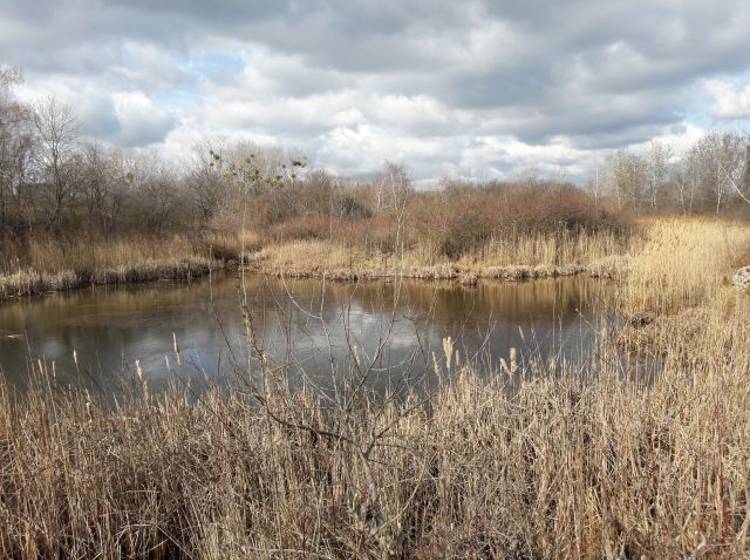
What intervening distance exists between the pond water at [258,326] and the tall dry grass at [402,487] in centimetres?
200

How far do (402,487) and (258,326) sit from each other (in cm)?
417

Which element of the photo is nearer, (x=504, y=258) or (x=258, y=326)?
(x=258, y=326)

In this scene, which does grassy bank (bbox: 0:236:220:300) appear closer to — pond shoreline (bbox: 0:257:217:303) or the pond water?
pond shoreline (bbox: 0:257:217:303)

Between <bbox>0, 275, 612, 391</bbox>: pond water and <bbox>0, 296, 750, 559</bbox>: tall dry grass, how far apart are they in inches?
78.6

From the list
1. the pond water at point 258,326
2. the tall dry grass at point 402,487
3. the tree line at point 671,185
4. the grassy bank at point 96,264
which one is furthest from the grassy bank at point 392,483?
the tree line at point 671,185

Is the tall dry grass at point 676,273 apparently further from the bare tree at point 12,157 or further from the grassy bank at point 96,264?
the bare tree at point 12,157

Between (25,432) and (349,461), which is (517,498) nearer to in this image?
(349,461)

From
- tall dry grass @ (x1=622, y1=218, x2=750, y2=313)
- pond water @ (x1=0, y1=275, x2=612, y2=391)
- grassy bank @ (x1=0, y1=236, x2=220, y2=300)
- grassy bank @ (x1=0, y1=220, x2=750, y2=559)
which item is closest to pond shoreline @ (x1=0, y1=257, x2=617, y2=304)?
grassy bank @ (x1=0, y1=236, x2=220, y2=300)

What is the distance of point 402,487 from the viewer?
2.74 meters

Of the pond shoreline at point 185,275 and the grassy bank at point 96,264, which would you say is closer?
the pond shoreline at point 185,275

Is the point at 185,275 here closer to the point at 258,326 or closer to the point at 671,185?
the point at 258,326

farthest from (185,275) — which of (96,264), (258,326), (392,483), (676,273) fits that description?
(392,483)

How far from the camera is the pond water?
21.0 feet

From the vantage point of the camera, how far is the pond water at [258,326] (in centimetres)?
640
